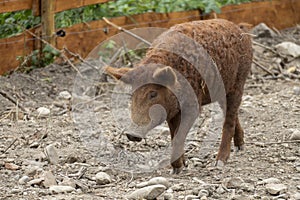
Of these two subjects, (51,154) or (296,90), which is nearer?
(51,154)

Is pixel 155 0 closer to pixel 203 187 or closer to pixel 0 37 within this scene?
pixel 0 37

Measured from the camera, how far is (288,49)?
10.3 m

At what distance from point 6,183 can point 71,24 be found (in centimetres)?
441

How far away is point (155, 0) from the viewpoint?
1073 cm

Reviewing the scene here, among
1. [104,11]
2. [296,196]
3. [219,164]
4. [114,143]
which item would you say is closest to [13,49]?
[104,11]

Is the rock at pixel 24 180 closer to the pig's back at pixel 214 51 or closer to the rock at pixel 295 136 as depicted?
the pig's back at pixel 214 51

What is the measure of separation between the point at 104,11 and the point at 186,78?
4471 mm

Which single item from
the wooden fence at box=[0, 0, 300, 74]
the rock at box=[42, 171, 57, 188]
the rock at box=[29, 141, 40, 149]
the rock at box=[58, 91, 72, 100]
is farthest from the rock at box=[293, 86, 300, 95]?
the rock at box=[42, 171, 57, 188]

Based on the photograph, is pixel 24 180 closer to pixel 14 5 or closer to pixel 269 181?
pixel 269 181

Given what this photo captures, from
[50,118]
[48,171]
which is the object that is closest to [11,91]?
[50,118]

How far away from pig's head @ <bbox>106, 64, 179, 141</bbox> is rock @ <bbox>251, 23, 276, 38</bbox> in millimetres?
5643

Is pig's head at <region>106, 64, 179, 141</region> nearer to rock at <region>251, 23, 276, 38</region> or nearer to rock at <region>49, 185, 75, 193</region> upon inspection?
rock at <region>49, 185, 75, 193</region>

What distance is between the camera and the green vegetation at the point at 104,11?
9.13 m

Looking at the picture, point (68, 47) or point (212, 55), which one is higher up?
point (212, 55)
